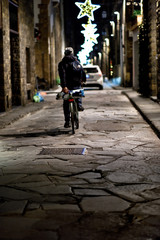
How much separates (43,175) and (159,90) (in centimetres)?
1180

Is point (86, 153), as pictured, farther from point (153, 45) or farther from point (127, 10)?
point (127, 10)

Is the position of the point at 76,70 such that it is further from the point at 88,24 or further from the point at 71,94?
the point at 88,24

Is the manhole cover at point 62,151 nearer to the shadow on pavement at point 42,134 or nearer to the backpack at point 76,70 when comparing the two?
the shadow on pavement at point 42,134

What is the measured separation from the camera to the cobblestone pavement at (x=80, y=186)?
12.2 ft

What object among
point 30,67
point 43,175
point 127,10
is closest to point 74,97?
point 43,175

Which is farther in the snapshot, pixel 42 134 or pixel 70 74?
pixel 70 74

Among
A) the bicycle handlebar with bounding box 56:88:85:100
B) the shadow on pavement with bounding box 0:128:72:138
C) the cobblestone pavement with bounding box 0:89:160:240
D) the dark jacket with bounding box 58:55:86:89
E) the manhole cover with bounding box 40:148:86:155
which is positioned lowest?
the cobblestone pavement with bounding box 0:89:160:240

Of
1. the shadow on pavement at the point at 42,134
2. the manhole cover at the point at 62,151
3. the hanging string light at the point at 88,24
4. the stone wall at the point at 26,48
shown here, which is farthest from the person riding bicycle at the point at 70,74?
the hanging string light at the point at 88,24

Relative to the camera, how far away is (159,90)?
1683 cm

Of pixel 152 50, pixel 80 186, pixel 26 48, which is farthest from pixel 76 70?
pixel 152 50

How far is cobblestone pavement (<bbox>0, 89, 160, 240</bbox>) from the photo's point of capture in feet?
12.2

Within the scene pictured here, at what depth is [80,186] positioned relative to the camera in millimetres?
5109

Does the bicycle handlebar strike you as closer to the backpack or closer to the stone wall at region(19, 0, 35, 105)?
the backpack

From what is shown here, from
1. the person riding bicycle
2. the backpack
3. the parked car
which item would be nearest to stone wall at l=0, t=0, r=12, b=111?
the person riding bicycle
